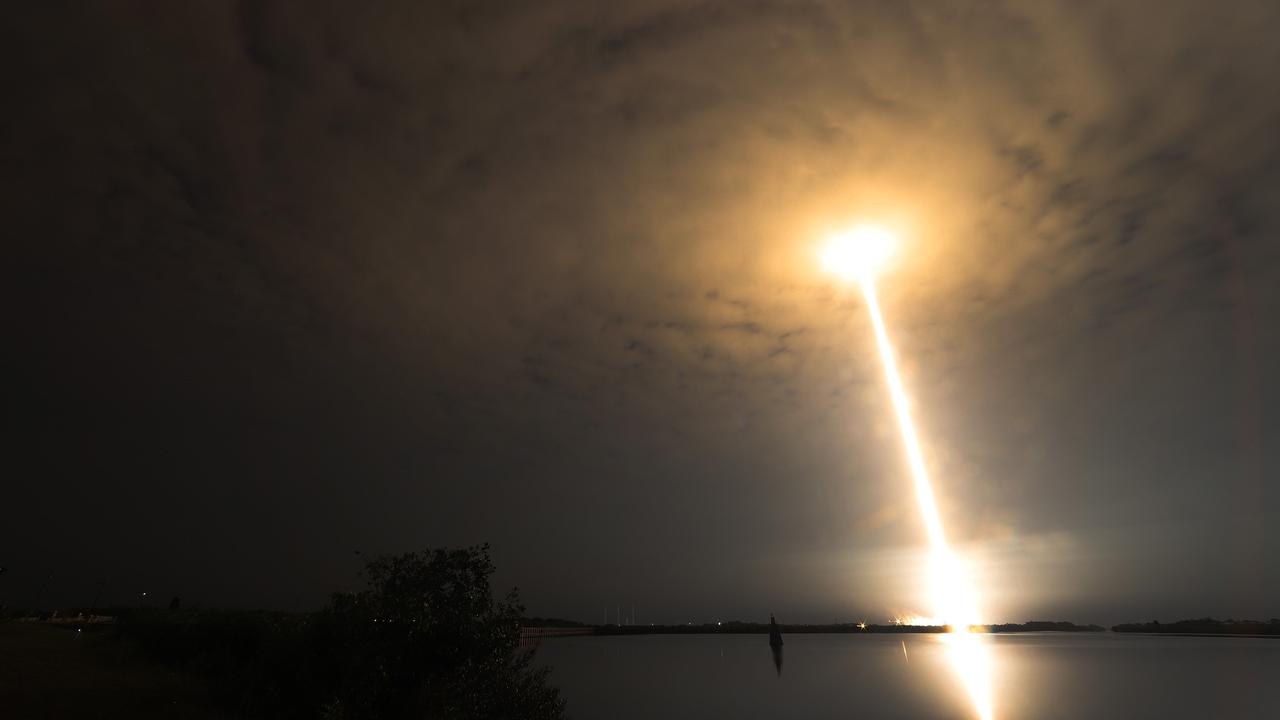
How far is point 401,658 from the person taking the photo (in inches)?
770

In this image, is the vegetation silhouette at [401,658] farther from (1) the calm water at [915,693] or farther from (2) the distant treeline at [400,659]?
(1) the calm water at [915,693]

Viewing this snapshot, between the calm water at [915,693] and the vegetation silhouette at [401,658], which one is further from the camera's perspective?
the calm water at [915,693]

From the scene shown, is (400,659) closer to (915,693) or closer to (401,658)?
(401,658)

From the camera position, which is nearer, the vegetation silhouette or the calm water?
the vegetation silhouette

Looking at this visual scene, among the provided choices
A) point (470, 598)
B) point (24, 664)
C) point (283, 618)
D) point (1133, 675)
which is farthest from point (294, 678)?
point (1133, 675)

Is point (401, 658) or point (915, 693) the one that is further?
point (915, 693)

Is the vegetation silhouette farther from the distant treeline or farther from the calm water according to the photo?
the calm water

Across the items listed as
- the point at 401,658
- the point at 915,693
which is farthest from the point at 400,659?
the point at 915,693

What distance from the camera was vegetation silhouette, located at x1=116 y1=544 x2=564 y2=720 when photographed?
746 inches

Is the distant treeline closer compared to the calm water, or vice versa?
the distant treeline

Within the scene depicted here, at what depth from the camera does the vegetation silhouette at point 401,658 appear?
1894 centimetres

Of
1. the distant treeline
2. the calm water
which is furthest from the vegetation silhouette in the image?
the calm water

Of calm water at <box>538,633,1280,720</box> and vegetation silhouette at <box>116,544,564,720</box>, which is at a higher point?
vegetation silhouette at <box>116,544,564,720</box>

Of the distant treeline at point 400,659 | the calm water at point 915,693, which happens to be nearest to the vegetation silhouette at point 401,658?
the distant treeline at point 400,659
